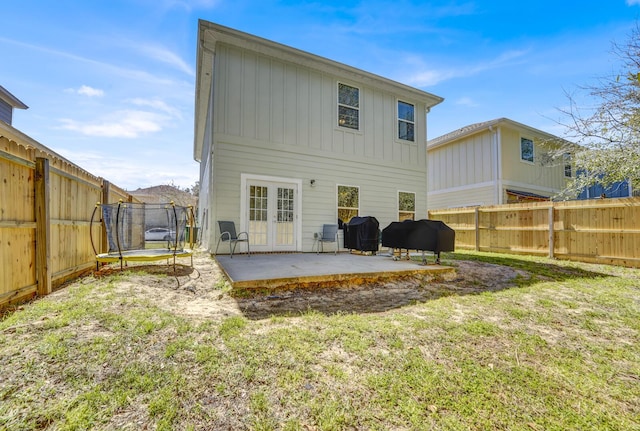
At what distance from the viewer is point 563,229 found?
7.21 m

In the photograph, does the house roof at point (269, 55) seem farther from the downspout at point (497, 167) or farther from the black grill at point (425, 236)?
the black grill at point (425, 236)

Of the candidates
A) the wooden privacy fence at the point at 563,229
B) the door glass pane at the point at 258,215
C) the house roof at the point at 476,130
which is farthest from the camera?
the house roof at the point at 476,130

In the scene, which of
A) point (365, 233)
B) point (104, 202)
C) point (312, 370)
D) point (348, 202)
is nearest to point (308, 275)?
point (312, 370)

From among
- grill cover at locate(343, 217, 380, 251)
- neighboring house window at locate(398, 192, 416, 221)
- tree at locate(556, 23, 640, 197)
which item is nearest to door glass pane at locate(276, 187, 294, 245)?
grill cover at locate(343, 217, 380, 251)

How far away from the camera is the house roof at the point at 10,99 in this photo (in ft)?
31.0

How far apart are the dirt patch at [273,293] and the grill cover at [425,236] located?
0.61 meters

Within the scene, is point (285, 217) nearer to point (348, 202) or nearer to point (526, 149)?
point (348, 202)

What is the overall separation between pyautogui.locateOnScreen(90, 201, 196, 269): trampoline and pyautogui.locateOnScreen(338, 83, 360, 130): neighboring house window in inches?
216

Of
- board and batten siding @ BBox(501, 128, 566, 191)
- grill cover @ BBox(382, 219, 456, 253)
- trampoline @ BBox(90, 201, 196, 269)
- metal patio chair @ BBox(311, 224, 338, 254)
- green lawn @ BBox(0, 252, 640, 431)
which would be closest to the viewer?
green lawn @ BBox(0, 252, 640, 431)

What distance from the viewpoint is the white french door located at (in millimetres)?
7109

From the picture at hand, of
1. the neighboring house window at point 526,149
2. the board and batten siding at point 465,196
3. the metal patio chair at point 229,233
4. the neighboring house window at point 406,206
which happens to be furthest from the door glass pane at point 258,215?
the neighboring house window at point 526,149

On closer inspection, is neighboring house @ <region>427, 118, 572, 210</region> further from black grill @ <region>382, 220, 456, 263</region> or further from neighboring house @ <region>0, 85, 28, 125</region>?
neighboring house @ <region>0, 85, 28, 125</region>

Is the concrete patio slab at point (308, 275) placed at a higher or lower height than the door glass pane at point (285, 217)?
lower

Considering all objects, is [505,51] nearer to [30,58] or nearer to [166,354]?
[166,354]
